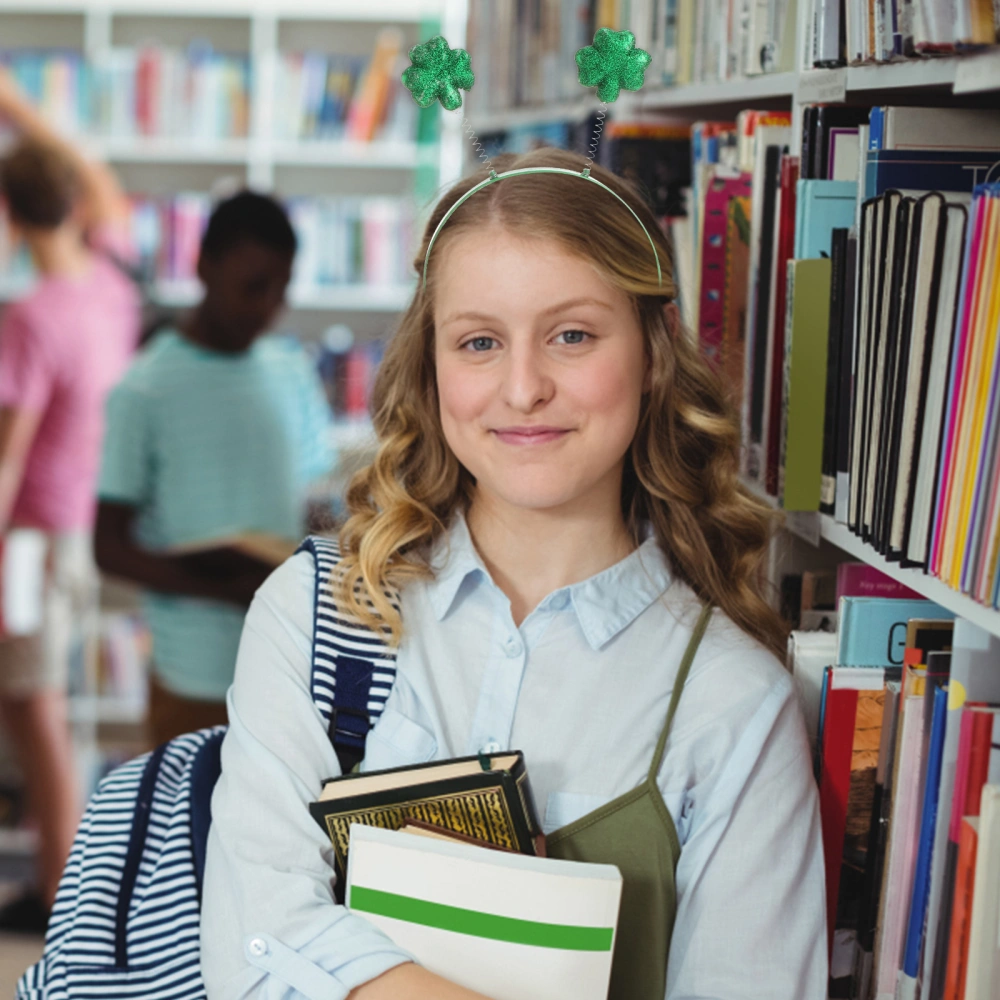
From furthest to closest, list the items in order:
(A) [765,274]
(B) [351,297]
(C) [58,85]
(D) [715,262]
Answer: (B) [351,297], (C) [58,85], (D) [715,262], (A) [765,274]

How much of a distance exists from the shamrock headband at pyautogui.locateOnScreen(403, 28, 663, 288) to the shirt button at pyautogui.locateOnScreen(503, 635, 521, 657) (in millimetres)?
369

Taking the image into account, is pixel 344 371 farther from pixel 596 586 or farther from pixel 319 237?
pixel 596 586

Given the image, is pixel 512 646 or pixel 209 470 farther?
pixel 209 470

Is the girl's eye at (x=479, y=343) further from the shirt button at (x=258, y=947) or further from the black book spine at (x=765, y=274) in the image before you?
the shirt button at (x=258, y=947)

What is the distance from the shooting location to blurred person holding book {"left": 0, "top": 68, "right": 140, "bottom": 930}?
10.4 ft

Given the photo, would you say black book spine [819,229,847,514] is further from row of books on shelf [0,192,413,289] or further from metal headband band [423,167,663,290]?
row of books on shelf [0,192,413,289]

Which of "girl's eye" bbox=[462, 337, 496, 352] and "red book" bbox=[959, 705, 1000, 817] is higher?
"girl's eye" bbox=[462, 337, 496, 352]

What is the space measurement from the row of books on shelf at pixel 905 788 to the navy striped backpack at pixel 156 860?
416 mm

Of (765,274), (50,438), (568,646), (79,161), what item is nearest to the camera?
(568,646)

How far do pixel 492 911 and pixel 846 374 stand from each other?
560 mm

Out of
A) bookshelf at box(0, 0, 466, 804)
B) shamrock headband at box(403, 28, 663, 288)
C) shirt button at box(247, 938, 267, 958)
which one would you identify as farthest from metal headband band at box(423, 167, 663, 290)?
bookshelf at box(0, 0, 466, 804)

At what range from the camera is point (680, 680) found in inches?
45.4

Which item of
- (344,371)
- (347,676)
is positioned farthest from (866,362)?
(344,371)

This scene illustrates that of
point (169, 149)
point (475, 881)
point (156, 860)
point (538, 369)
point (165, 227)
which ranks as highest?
point (169, 149)
